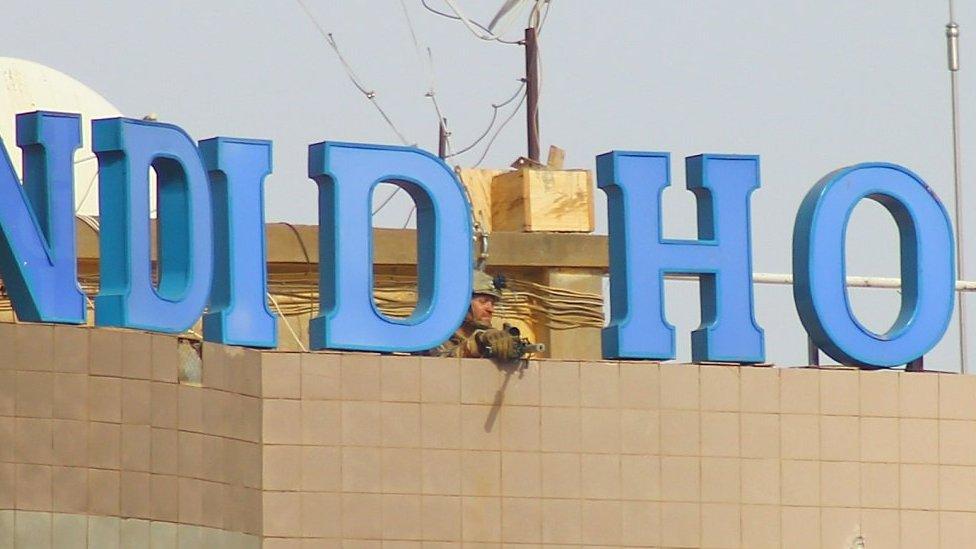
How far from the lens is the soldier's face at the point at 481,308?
20.0m

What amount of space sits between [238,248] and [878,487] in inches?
201

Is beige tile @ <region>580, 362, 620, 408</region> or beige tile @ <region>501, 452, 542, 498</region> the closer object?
beige tile @ <region>501, 452, 542, 498</region>

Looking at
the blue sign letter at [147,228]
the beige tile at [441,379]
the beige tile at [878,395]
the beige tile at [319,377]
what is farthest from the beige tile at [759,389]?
the blue sign letter at [147,228]

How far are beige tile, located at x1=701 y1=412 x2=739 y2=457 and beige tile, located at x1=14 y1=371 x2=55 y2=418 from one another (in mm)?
4930

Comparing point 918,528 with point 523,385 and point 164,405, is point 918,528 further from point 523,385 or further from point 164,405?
point 164,405

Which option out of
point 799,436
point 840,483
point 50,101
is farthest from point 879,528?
point 50,101

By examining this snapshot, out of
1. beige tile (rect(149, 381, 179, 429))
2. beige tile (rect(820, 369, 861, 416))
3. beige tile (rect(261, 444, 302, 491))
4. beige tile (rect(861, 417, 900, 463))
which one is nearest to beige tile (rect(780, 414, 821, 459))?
beige tile (rect(820, 369, 861, 416))

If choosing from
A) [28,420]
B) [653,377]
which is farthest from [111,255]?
[653,377]

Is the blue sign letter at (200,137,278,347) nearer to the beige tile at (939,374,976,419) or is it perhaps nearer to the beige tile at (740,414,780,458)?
the beige tile at (740,414,780,458)

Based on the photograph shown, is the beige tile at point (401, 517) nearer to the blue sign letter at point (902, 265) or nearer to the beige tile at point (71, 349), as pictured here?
the beige tile at point (71, 349)

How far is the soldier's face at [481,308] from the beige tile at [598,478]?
134 centimetres

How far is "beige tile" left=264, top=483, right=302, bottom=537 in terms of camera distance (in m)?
18.5

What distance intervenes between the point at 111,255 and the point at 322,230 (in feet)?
5.65

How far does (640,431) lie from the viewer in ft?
64.4
